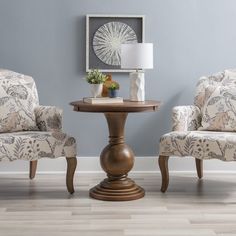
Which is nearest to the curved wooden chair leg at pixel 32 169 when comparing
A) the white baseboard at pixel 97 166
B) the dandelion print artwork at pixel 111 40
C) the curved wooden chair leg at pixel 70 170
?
the white baseboard at pixel 97 166

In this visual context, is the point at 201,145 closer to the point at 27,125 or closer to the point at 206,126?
the point at 206,126

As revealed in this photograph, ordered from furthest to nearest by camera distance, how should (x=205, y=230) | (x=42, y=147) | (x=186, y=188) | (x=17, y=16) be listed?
(x=17, y=16) < (x=186, y=188) < (x=42, y=147) < (x=205, y=230)

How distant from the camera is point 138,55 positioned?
132 inches

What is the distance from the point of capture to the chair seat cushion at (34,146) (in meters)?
3.22

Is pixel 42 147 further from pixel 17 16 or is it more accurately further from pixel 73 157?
pixel 17 16

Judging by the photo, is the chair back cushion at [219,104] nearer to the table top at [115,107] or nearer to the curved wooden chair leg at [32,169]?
the table top at [115,107]

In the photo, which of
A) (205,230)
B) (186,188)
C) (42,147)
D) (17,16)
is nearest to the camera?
(205,230)

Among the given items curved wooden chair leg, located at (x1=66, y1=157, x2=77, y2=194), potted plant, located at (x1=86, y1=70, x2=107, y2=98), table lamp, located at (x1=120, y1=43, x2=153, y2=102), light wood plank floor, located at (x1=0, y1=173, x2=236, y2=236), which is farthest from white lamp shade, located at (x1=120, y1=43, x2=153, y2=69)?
light wood plank floor, located at (x1=0, y1=173, x2=236, y2=236)

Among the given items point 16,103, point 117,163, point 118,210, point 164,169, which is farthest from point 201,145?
point 16,103

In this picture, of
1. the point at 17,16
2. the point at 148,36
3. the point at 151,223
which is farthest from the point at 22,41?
the point at 151,223

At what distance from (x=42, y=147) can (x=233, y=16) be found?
6.57ft

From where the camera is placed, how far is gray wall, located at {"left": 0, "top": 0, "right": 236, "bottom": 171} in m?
4.05

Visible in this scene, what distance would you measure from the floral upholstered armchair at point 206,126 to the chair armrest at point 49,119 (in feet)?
2.47

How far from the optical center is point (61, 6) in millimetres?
4051
